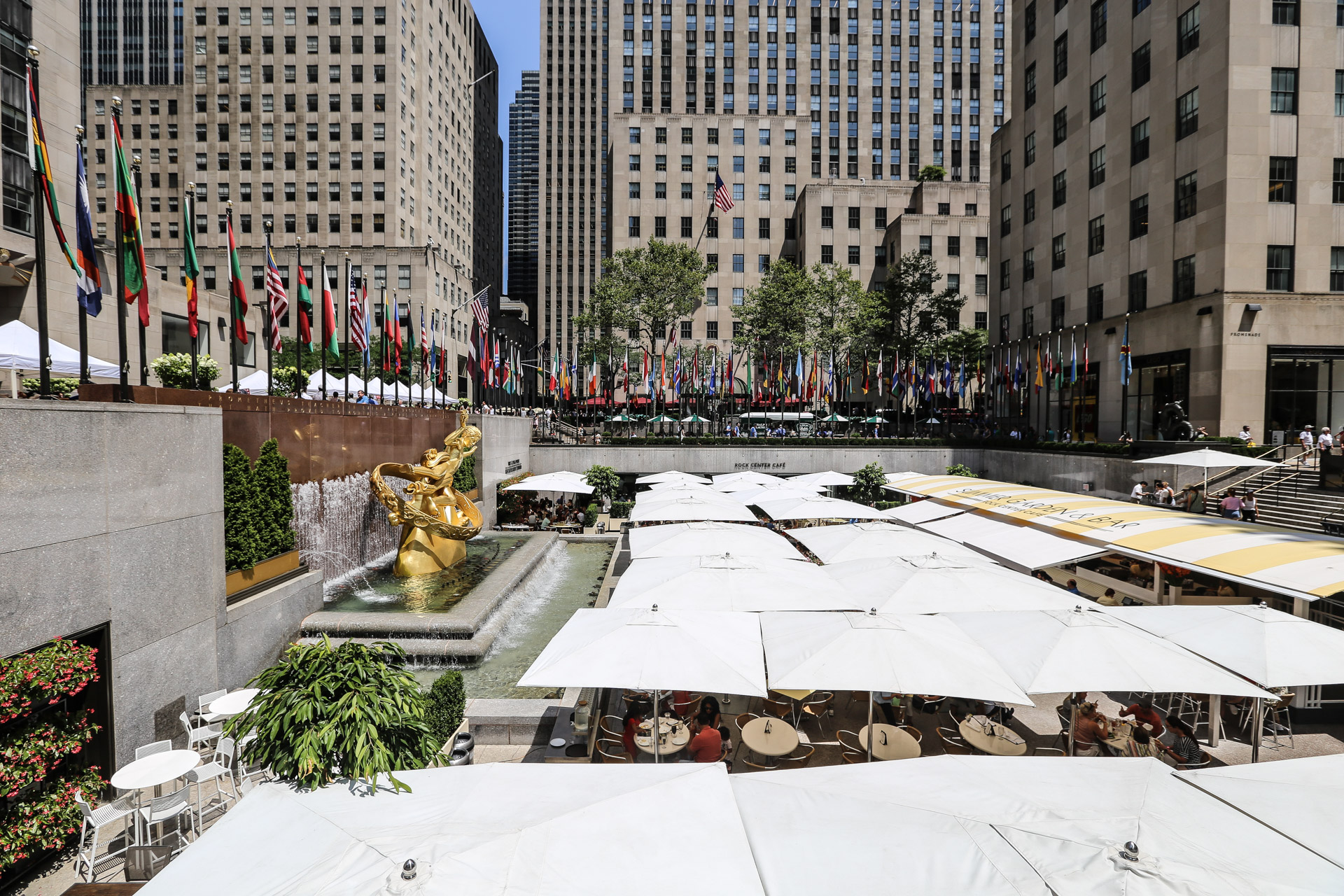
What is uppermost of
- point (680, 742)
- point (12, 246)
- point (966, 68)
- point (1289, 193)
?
point (966, 68)

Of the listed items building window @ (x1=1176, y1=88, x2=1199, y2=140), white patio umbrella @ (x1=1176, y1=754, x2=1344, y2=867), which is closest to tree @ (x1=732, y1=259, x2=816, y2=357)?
building window @ (x1=1176, y1=88, x2=1199, y2=140)

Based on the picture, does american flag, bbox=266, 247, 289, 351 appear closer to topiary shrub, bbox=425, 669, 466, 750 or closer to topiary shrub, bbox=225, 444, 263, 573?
topiary shrub, bbox=225, 444, 263, 573

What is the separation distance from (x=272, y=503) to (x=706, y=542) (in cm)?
904

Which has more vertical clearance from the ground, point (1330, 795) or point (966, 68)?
point (966, 68)

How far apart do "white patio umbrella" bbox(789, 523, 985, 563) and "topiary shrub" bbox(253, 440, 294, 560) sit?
11.6 meters

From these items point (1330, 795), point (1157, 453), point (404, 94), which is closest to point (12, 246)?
point (1330, 795)

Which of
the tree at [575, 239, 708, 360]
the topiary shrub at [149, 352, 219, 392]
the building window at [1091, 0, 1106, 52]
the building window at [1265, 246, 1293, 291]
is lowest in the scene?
the topiary shrub at [149, 352, 219, 392]

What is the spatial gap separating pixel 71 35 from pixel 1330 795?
3869 cm

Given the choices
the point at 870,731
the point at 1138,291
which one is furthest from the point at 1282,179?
the point at 870,731

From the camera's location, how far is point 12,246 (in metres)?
22.3

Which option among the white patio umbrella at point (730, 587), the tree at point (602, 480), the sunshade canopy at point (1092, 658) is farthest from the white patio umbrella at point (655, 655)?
the tree at point (602, 480)

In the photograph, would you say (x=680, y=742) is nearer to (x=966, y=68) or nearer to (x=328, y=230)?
(x=328, y=230)

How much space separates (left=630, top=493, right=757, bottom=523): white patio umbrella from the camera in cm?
1902

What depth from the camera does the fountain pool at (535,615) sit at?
490 inches
